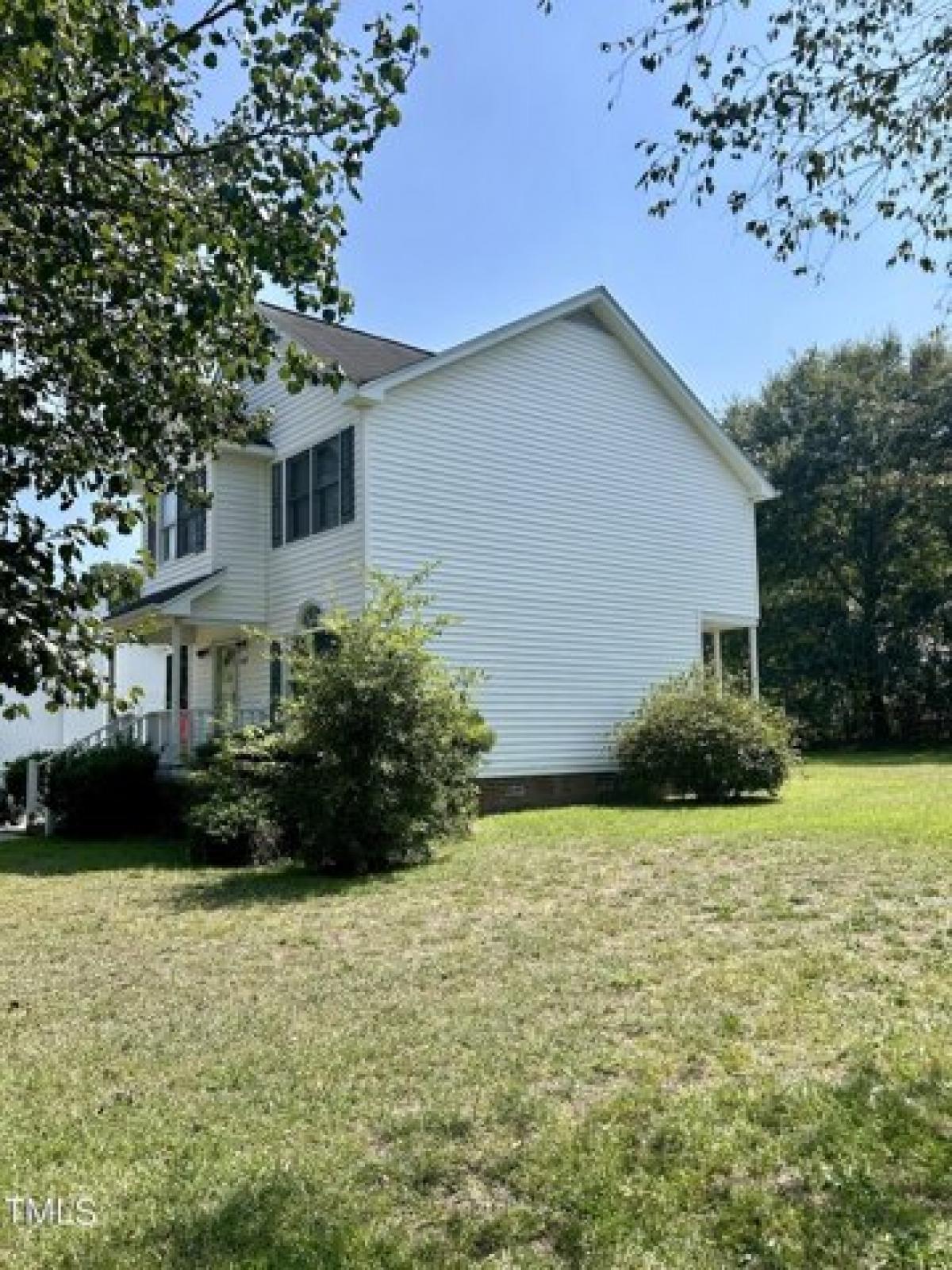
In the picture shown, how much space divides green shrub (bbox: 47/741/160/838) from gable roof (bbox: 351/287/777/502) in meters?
6.89

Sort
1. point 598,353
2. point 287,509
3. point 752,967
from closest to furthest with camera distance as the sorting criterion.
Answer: point 752,967 → point 287,509 → point 598,353

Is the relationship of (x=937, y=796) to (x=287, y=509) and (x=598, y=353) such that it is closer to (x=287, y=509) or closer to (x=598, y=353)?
(x=598, y=353)

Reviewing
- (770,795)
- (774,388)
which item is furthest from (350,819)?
(774,388)

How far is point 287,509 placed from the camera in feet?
58.0

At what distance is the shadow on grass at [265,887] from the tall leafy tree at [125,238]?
583cm

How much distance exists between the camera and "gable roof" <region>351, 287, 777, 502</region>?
1582cm

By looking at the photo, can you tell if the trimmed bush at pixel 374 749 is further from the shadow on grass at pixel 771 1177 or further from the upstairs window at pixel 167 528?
the upstairs window at pixel 167 528

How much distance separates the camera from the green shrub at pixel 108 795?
1598 cm

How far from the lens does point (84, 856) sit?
1372 cm

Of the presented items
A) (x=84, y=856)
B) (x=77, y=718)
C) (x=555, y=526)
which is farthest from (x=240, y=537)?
(x=77, y=718)

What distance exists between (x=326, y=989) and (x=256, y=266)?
4.36 metres

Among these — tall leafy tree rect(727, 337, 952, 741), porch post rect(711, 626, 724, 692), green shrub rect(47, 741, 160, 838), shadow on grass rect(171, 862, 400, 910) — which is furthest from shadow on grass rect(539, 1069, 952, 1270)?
tall leafy tree rect(727, 337, 952, 741)

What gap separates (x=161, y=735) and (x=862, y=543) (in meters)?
26.5

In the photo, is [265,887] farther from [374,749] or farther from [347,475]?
→ [347,475]
